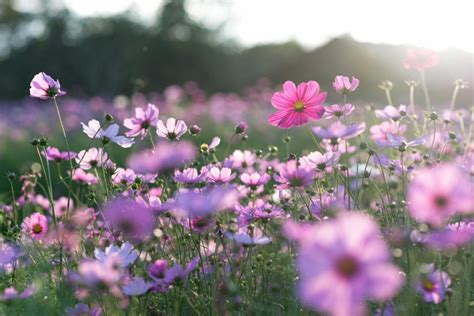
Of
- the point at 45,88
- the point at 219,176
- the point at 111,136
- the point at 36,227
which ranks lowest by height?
the point at 36,227

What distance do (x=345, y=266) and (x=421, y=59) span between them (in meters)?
2.49

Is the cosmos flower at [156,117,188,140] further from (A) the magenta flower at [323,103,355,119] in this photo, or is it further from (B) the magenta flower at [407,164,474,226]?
(B) the magenta flower at [407,164,474,226]

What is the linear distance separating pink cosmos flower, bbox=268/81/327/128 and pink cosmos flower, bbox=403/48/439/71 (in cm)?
153

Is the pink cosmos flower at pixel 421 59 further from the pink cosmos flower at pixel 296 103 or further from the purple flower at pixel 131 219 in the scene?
the purple flower at pixel 131 219

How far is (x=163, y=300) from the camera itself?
164 cm

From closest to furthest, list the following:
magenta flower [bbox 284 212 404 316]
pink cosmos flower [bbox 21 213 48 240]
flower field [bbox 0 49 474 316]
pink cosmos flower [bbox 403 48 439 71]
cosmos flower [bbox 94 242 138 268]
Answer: magenta flower [bbox 284 212 404 316] < flower field [bbox 0 49 474 316] < cosmos flower [bbox 94 242 138 268] < pink cosmos flower [bbox 21 213 48 240] < pink cosmos flower [bbox 403 48 439 71]

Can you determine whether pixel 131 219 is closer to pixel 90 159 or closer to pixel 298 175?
pixel 298 175

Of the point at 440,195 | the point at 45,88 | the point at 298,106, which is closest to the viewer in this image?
the point at 440,195

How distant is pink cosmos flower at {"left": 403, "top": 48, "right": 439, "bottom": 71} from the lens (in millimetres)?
3004

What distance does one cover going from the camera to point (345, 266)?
74 cm

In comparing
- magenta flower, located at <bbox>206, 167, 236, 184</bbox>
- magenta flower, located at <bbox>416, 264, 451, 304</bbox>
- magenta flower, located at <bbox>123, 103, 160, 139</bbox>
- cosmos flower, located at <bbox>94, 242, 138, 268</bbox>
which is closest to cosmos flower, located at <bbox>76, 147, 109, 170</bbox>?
magenta flower, located at <bbox>123, 103, 160, 139</bbox>

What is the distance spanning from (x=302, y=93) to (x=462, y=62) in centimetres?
1056

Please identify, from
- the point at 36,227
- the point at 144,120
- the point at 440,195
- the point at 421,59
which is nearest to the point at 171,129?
the point at 144,120

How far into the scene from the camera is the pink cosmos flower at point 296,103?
161 cm
